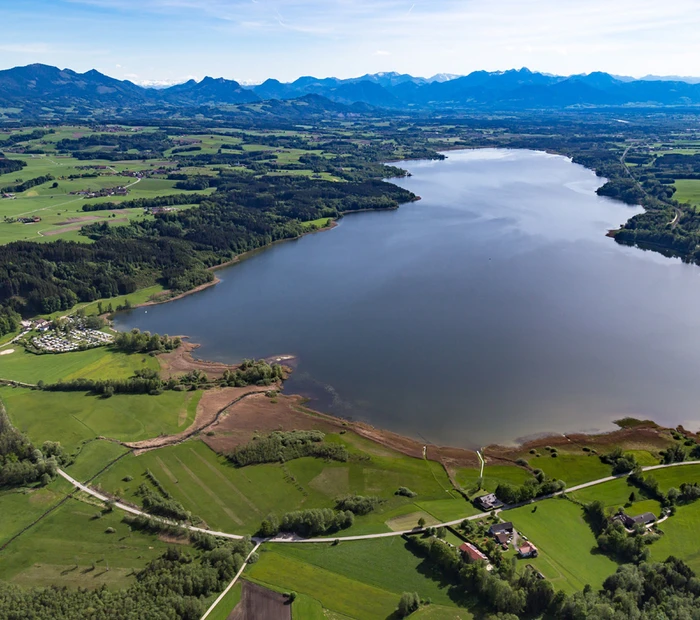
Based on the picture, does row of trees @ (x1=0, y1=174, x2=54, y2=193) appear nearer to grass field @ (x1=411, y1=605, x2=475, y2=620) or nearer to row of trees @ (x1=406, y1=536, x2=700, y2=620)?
row of trees @ (x1=406, y1=536, x2=700, y2=620)

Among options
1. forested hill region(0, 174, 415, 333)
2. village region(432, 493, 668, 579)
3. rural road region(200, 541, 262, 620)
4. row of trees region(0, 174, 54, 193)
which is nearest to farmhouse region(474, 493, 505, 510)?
village region(432, 493, 668, 579)

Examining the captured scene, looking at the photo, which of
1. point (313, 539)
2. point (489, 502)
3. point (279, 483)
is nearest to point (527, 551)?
point (489, 502)

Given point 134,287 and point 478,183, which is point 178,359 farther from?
point 478,183

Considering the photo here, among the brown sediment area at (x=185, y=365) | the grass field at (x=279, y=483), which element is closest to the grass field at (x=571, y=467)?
the grass field at (x=279, y=483)

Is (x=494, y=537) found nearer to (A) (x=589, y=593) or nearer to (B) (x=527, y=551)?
(B) (x=527, y=551)

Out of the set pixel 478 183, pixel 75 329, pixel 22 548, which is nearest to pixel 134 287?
pixel 75 329

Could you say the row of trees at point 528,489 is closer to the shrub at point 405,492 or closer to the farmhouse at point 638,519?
the farmhouse at point 638,519
